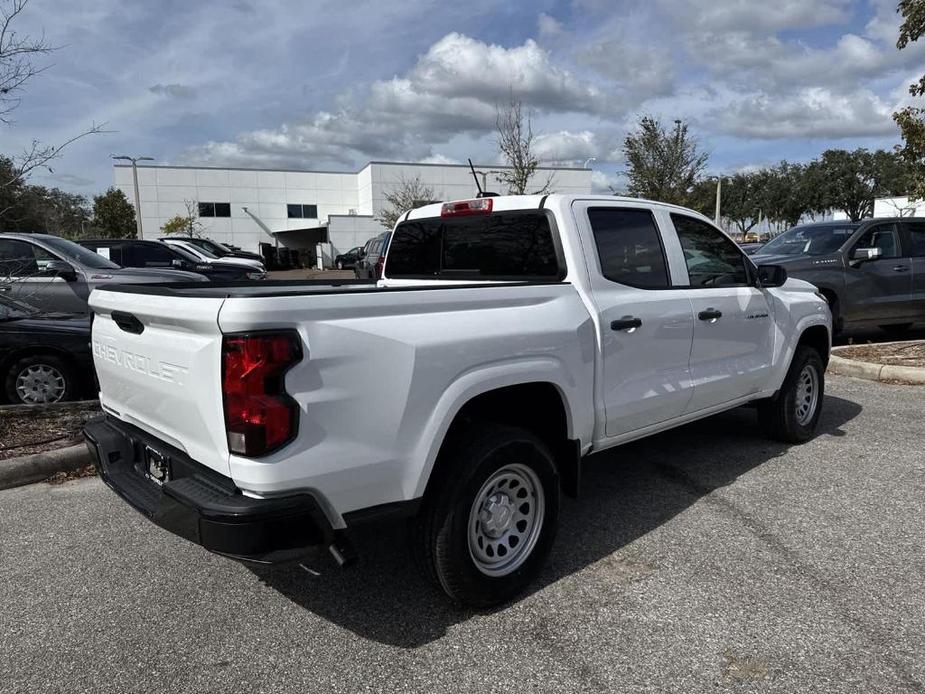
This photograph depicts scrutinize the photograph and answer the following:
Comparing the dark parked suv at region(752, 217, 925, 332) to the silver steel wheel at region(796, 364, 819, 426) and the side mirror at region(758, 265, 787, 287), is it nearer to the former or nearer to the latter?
the silver steel wheel at region(796, 364, 819, 426)

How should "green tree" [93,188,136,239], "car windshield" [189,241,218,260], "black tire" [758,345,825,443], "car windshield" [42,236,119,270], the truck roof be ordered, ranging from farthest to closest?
1. "green tree" [93,188,136,239]
2. "car windshield" [189,241,218,260]
3. "car windshield" [42,236,119,270]
4. "black tire" [758,345,825,443]
5. the truck roof

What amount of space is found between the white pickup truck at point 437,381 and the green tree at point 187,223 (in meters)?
49.0

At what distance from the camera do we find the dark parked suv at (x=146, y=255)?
11945 mm

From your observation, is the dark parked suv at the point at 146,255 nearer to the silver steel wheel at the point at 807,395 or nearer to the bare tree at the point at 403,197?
the silver steel wheel at the point at 807,395

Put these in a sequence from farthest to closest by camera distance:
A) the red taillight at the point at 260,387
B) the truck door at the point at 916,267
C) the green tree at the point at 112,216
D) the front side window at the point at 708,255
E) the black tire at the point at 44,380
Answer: the green tree at the point at 112,216, the truck door at the point at 916,267, the black tire at the point at 44,380, the front side window at the point at 708,255, the red taillight at the point at 260,387

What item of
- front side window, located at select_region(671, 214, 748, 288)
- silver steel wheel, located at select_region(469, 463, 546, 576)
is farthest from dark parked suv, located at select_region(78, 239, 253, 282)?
silver steel wheel, located at select_region(469, 463, 546, 576)

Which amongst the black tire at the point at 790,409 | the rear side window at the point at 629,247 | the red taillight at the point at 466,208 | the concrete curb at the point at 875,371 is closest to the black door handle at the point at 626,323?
the rear side window at the point at 629,247

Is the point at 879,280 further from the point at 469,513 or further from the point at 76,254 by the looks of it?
the point at 76,254

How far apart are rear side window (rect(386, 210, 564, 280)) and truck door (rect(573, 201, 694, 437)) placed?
0.25m

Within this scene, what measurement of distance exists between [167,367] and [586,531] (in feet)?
8.04

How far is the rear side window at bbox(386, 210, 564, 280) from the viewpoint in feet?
12.4

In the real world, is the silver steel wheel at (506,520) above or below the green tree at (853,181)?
below

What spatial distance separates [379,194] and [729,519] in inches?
2007

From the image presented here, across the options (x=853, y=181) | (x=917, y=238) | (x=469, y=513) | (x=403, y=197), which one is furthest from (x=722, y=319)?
(x=853, y=181)
